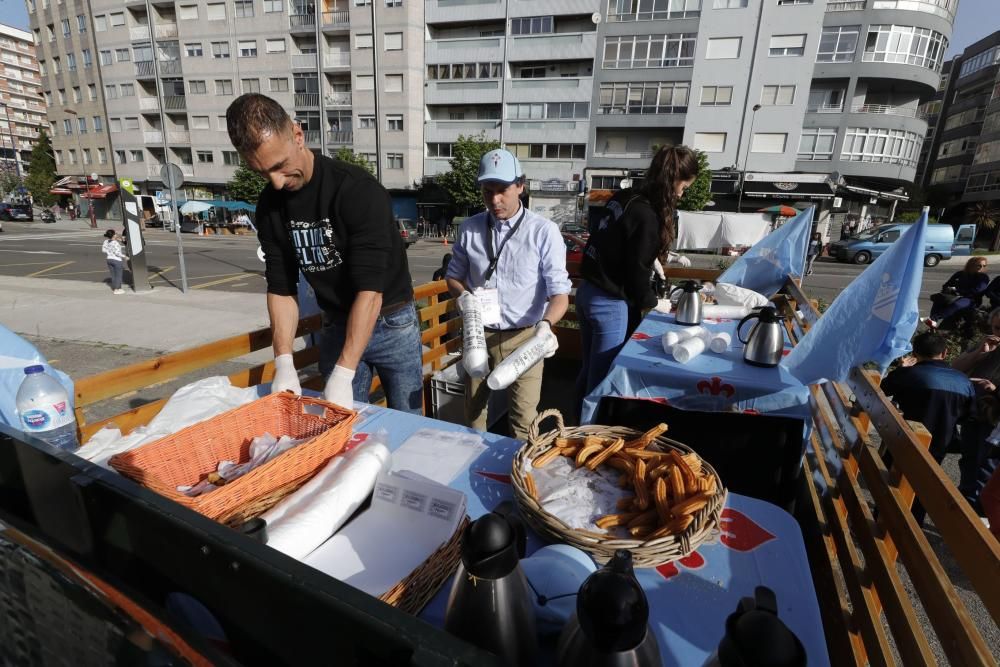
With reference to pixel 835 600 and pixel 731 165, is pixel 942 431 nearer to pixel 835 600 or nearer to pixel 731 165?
pixel 835 600

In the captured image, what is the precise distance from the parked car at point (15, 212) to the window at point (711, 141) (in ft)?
153

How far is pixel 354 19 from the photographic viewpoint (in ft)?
98.1

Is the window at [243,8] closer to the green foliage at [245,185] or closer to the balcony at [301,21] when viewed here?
the balcony at [301,21]

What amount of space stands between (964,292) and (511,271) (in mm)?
7585

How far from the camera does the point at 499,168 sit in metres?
2.44

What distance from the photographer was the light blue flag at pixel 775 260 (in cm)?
446

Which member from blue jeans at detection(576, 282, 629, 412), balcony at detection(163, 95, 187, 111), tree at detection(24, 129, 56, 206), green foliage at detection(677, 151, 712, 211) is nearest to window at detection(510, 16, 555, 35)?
green foliage at detection(677, 151, 712, 211)

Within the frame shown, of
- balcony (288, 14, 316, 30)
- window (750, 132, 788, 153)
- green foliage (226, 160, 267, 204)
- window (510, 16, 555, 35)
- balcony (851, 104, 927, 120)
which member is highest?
balcony (288, 14, 316, 30)

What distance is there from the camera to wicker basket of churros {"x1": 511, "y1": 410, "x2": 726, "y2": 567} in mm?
1077

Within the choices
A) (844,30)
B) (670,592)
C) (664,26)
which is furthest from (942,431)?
(844,30)

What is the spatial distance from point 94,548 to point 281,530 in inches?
12.3

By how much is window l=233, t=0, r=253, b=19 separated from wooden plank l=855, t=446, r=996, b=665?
4074 centimetres

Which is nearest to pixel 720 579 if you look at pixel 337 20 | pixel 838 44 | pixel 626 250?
pixel 626 250

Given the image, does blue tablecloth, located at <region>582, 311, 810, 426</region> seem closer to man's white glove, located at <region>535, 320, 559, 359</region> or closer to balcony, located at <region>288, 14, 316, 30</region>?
man's white glove, located at <region>535, 320, 559, 359</region>
